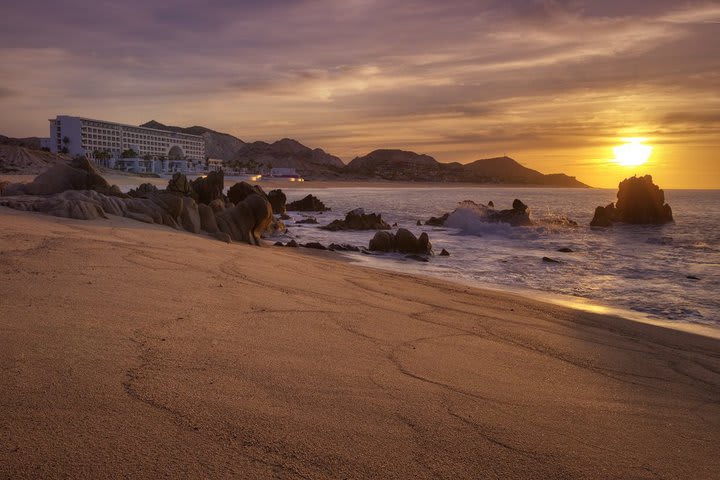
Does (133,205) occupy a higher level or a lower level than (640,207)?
lower

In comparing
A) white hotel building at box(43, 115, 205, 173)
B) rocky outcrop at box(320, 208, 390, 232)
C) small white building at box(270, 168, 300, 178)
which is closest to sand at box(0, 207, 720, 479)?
rocky outcrop at box(320, 208, 390, 232)

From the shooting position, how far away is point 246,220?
56.3 ft

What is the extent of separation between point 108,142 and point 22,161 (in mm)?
64458

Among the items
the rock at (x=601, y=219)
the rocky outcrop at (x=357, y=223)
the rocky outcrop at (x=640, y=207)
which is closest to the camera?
the rocky outcrop at (x=357, y=223)

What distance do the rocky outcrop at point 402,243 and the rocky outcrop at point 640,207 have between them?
101 feet

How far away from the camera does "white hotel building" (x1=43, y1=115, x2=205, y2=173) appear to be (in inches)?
4786

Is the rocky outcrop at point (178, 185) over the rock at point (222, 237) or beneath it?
over

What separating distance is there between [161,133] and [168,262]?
174654 millimetres

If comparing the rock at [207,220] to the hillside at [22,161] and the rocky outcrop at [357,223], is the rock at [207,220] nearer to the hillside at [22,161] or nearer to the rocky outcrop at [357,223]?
the rocky outcrop at [357,223]

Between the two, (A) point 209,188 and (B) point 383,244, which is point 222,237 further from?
(A) point 209,188

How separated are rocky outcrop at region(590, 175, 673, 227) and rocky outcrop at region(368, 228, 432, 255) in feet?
101

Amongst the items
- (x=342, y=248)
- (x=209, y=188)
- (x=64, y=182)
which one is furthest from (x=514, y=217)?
(x=64, y=182)

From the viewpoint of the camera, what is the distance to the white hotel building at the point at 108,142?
121562 millimetres

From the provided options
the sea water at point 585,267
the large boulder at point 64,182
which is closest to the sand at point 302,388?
the sea water at point 585,267
